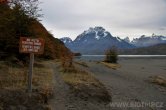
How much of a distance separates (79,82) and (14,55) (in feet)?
35.7

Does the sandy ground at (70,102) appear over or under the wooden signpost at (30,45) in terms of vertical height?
under

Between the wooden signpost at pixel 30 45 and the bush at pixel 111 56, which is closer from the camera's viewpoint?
the wooden signpost at pixel 30 45

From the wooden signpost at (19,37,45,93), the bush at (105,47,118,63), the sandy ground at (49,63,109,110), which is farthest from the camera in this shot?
the bush at (105,47,118,63)

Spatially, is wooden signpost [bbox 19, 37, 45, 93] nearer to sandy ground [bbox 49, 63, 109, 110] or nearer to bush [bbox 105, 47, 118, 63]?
sandy ground [bbox 49, 63, 109, 110]

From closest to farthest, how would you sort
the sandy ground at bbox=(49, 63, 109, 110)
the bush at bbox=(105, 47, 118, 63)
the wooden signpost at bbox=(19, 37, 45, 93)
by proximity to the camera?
the wooden signpost at bbox=(19, 37, 45, 93) → the sandy ground at bbox=(49, 63, 109, 110) → the bush at bbox=(105, 47, 118, 63)

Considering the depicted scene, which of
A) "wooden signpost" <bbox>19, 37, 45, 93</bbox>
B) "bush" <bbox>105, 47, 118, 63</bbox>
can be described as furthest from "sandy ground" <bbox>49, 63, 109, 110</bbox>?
"bush" <bbox>105, 47, 118, 63</bbox>

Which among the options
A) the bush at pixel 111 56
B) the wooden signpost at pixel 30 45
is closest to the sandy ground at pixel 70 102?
the wooden signpost at pixel 30 45

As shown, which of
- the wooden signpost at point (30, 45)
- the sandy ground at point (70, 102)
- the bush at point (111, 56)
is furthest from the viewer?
Result: the bush at point (111, 56)

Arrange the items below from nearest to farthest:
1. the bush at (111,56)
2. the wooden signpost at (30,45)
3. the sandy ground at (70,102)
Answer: the wooden signpost at (30,45) < the sandy ground at (70,102) < the bush at (111,56)

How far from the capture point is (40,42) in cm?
1591

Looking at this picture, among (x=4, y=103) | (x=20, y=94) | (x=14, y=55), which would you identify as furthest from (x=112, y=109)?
(x=14, y=55)

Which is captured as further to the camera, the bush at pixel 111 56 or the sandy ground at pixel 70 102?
the bush at pixel 111 56

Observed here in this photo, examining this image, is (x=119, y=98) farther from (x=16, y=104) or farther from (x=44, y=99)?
(x=16, y=104)

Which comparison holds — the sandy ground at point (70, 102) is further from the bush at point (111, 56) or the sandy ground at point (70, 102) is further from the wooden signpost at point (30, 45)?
the bush at point (111, 56)
